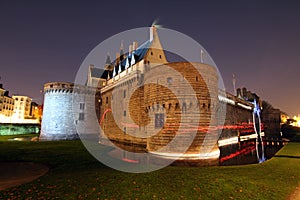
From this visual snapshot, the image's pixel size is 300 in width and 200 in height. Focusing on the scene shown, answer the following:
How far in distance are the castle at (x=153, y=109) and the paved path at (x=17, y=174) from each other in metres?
10.3

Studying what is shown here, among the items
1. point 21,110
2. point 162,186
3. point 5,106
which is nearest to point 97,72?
point 162,186

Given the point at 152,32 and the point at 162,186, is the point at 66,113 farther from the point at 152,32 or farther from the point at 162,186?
the point at 162,186

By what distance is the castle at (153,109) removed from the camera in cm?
1656

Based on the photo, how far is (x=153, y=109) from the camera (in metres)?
18.7

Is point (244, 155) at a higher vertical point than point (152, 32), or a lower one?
lower

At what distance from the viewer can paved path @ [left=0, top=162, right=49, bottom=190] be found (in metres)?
8.22

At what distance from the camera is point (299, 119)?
88.0m

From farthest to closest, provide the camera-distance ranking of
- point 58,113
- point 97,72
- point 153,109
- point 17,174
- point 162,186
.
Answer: point 97,72 → point 58,113 → point 153,109 → point 17,174 → point 162,186

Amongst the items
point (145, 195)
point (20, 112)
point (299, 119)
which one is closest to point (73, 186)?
point (145, 195)

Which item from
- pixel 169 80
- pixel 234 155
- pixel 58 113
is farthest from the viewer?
pixel 58 113

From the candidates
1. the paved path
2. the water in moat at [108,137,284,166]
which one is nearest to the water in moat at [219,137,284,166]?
the water in moat at [108,137,284,166]

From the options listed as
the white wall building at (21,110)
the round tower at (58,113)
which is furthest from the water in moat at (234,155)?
the white wall building at (21,110)

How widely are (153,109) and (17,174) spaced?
12261mm

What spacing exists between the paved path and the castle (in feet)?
33.7
